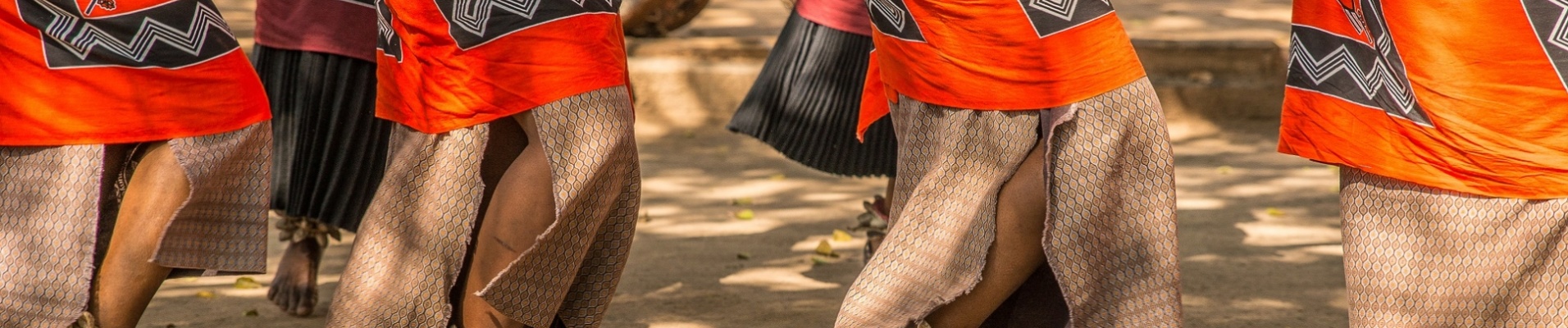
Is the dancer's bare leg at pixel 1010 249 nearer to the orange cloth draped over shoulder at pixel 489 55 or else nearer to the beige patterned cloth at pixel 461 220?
the beige patterned cloth at pixel 461 220

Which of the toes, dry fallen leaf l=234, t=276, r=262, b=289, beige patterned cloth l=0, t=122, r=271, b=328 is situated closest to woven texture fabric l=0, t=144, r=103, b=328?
beige patterned cloth l=0, t=122, r=271, b=328

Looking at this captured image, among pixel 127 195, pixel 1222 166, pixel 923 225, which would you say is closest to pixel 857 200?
pixel 1222 166

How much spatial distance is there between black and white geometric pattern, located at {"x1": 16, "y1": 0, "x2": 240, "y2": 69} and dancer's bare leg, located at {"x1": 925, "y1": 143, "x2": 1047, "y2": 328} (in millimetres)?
1468

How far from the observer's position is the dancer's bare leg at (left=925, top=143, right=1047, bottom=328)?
279 cm

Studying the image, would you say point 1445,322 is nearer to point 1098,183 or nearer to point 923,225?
point 1098,183

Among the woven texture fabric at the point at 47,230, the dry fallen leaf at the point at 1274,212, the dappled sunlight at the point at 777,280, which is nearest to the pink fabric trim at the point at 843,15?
the dappled sunlight at the point at 777,280

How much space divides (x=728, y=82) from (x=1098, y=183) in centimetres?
416

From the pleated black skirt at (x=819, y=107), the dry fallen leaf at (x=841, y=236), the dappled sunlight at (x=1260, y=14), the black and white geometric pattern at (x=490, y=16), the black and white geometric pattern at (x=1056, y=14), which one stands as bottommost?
the dappled sunlight at (x=1260, y=14)

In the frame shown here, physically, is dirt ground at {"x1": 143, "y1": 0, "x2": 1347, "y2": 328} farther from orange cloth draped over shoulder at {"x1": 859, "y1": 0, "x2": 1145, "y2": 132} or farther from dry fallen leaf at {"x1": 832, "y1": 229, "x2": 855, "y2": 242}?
orange cloth draped over shoulder at {"x1": 859, "y1": 0, "x2": 1145, "y2": 132}

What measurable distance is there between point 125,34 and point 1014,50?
5.25 ft

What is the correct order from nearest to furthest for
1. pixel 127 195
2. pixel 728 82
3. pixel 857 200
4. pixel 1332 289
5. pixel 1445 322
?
pixel 1445 322
pixel 127 195
pixel 1332 289
pixel 857 200
pixel 728 82

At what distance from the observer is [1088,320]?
2.80 metres

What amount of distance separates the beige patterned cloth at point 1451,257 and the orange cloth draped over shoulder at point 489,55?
1.42 metres

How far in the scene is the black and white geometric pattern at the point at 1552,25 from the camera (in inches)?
96.0
